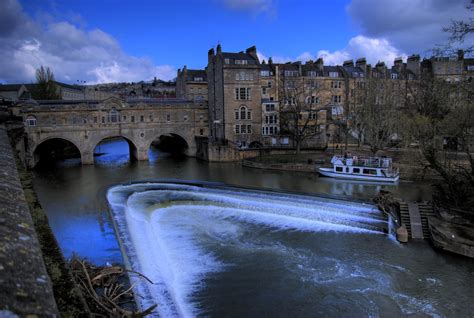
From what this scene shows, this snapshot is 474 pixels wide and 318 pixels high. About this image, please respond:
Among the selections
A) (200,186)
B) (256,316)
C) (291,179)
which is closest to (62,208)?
(200,186)

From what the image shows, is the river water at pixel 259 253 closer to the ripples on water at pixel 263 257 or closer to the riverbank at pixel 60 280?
the ripples on water at pixel 263 257

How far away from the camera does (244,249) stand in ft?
55.7

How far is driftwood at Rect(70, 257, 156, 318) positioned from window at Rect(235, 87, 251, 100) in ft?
120

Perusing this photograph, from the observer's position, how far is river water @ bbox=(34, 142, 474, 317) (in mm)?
12820

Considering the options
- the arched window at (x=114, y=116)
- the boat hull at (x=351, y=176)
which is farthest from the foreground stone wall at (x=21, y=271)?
the arched window at (x=114, y=116)

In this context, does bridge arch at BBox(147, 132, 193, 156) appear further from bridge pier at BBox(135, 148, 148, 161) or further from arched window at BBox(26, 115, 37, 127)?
arched window at BBox(26, 115, 37, 127)

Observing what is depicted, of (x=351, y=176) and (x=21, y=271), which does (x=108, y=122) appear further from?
(x=21, y=271)

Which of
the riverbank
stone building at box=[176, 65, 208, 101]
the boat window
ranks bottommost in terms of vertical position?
the boat window

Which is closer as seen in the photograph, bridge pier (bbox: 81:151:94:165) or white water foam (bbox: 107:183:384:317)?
white water foam (bbox: 107:183:384:317)

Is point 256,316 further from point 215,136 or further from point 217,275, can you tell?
point 215,136

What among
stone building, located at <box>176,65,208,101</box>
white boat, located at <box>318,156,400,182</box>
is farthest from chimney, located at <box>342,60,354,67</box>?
white boat, located at <box>318,156,400,182</box>

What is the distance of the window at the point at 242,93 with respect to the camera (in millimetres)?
47188

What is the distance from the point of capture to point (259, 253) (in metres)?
16.6

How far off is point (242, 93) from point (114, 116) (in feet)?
50.7
